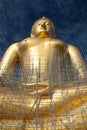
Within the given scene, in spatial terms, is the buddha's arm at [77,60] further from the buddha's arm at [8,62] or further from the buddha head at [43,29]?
the buddha's arm at [8,62]

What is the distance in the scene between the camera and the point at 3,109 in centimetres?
373

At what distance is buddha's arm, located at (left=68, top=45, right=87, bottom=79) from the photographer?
4.55 metres

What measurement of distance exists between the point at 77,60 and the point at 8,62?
3.83 feet

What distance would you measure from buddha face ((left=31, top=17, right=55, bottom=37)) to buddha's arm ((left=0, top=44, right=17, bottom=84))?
0.70 metres

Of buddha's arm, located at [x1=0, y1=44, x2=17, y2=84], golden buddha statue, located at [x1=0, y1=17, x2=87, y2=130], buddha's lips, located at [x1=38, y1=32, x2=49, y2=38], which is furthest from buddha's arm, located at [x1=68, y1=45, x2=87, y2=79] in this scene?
buddha's arm, located at [x1=0, y1=44, x2=17, y2=84]

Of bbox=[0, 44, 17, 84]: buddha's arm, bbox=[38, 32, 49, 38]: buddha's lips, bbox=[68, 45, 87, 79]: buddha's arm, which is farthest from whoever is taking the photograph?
bbox=[38, 32, 49, 38]: buddha's lips

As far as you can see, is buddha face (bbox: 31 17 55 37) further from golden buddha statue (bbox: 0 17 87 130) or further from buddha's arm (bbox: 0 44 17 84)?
buddha's arm (bbox: 0 44 17 84)

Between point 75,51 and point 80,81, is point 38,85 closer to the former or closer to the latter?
point 80,81

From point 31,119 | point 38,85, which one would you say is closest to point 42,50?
point 38,85

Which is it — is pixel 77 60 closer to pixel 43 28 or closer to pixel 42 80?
pixel 42 80

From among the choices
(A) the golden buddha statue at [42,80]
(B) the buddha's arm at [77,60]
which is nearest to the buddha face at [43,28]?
(A) the golden buddha statue at [42,80]

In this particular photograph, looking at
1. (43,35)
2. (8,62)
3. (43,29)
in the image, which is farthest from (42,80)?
(43,29)

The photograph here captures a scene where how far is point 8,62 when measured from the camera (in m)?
4.94

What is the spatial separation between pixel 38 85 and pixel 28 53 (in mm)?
985
